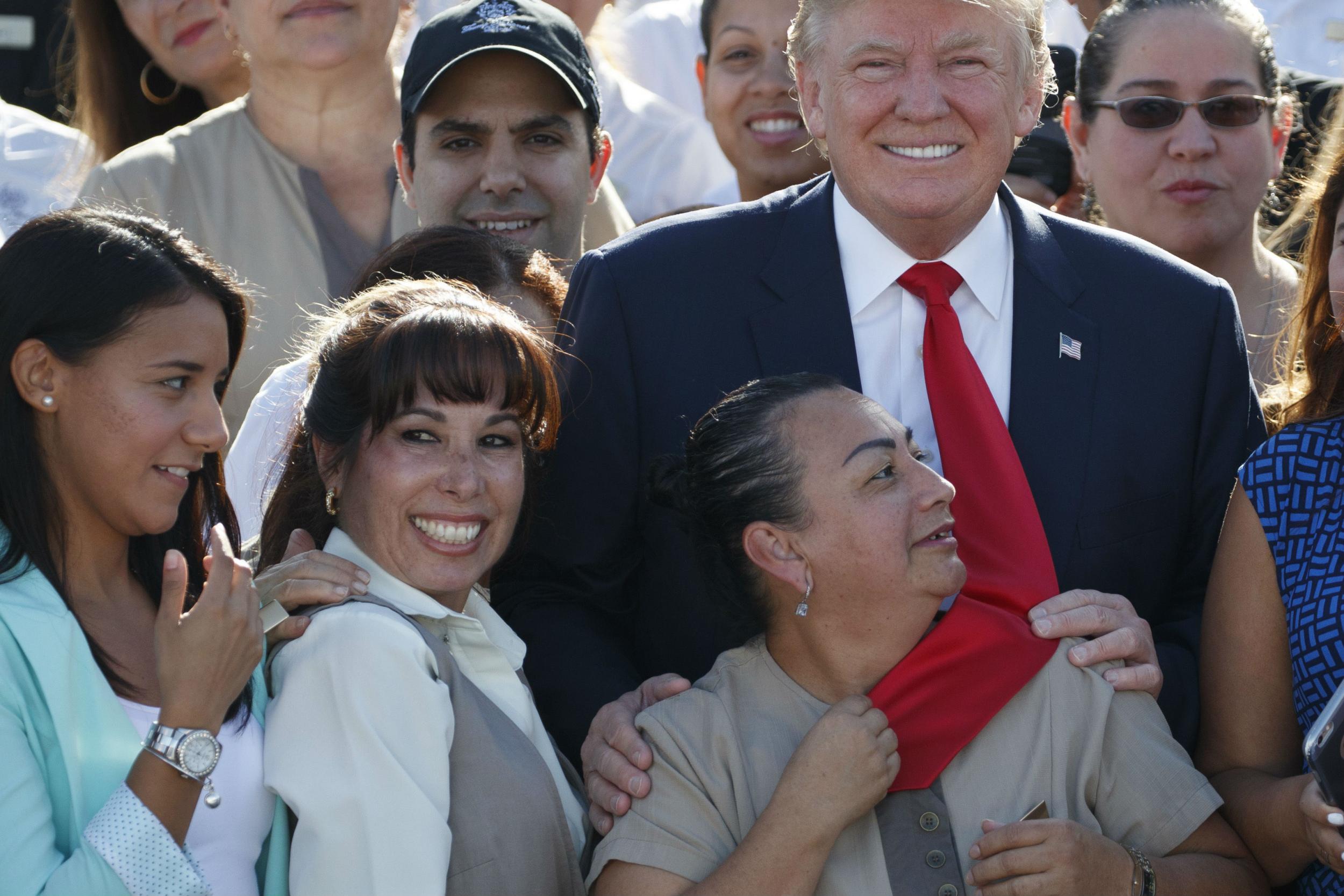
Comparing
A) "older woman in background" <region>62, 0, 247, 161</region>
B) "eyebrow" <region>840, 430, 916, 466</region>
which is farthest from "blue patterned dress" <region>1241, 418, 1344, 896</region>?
"older woman in background" <region>62, 0, 247, 161</region>

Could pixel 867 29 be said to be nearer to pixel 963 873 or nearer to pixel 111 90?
pixel 963 873

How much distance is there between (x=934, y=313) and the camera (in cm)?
300

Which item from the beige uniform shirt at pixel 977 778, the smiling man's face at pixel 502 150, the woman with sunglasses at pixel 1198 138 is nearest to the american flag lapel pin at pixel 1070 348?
the beige uniform shirt at pixel 977 778

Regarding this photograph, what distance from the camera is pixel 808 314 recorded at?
9.95ft

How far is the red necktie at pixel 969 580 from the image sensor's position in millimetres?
2605

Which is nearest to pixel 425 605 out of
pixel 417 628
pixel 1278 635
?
pixel 417 628

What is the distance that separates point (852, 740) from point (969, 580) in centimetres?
43

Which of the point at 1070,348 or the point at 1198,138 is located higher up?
the point at 1198,138

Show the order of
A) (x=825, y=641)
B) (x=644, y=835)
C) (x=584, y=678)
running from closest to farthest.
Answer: (x=644, y=835) → (x=825, y=641) → (x=584, y=678)

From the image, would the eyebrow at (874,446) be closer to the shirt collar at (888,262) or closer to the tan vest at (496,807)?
the shirt collar at (888,262)

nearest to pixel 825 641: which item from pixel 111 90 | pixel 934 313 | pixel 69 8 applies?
pixel 934 313

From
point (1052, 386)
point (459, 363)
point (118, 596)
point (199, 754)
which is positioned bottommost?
point (199, 754)

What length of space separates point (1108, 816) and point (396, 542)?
4.17 feet

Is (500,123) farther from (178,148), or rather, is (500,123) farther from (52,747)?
(52,747)
